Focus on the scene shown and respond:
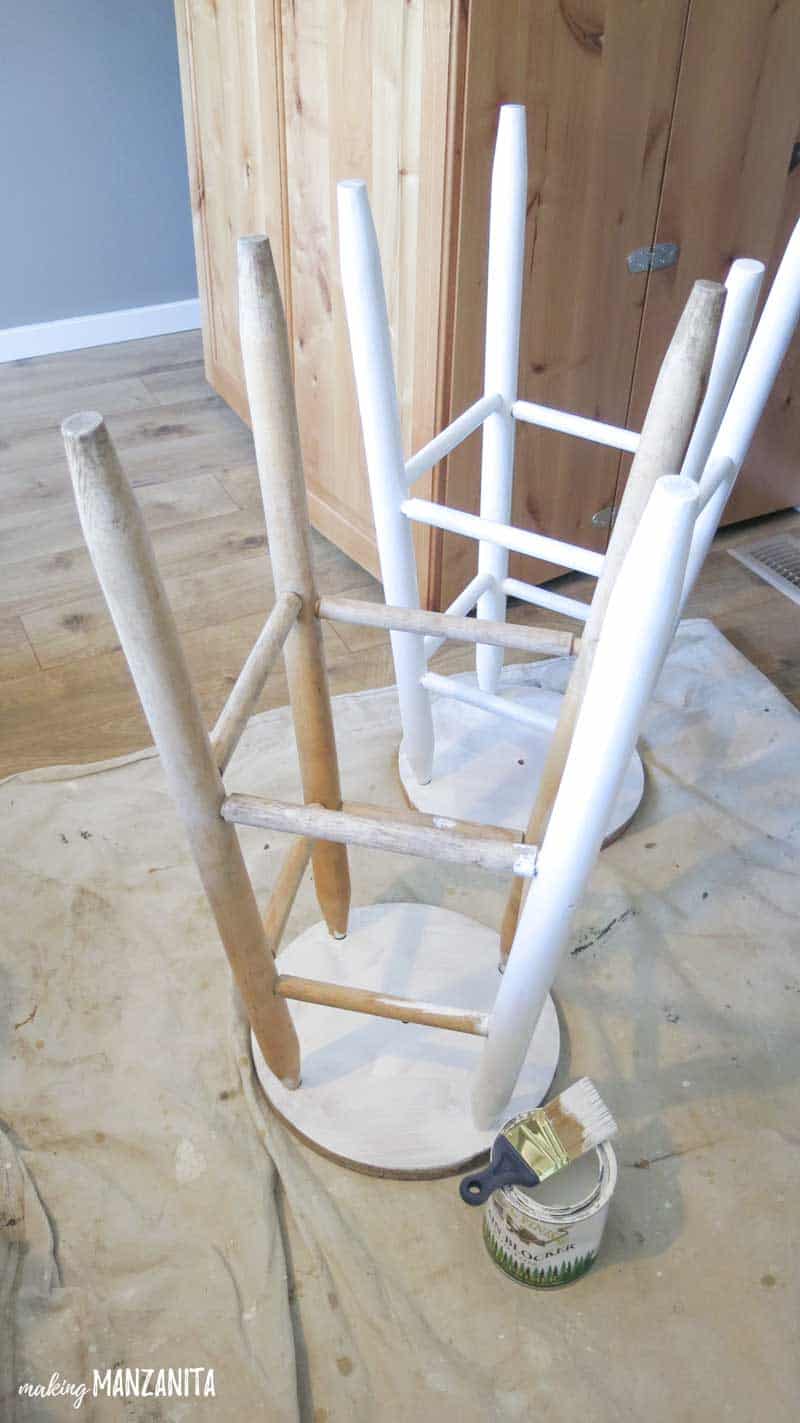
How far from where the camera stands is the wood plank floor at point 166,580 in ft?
5.57

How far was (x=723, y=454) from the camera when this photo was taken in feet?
3.91

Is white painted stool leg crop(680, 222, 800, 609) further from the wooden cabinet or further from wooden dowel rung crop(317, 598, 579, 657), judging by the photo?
the wooden cabinet

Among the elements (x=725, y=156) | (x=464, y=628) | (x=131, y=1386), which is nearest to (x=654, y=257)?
(x=725, y=156)

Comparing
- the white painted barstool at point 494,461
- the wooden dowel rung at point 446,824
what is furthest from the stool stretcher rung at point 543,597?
the wooden dowel rung at point 446,824

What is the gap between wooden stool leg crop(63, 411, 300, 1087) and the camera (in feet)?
2.03

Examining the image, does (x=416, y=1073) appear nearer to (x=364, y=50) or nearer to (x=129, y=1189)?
(x=129, y=1189)

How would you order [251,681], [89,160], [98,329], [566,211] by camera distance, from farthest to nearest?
[98,329] → [89,160] → [566,211] → [251,681]

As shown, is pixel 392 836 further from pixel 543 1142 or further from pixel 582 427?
pixel 582 427

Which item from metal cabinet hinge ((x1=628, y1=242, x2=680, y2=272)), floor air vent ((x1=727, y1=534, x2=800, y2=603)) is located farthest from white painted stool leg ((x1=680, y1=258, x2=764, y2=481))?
floor air vent ((x1=727, y1=534, x2=800, y2=603))

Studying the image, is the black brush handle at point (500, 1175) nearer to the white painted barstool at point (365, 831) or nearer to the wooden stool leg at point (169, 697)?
the white painted barstool at point (365, 831)

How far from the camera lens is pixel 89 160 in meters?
2.54

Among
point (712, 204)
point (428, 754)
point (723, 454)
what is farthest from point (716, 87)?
point (428, 754)

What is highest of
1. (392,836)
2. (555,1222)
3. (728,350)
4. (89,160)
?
(728,350)

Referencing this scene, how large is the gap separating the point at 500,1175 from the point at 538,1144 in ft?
0.14
